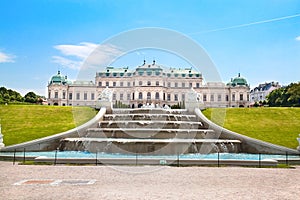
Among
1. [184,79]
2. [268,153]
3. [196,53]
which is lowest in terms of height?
[268,153]

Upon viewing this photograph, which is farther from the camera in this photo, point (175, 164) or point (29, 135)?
point (29, 135)

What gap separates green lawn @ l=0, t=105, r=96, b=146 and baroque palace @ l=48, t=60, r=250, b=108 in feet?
231

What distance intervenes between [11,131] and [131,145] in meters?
10.7

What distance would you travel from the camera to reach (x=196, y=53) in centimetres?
1306

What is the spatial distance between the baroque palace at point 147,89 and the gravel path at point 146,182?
294 ft

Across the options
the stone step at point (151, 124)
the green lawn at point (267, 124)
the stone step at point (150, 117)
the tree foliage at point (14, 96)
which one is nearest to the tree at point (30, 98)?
the tree foliage at point (14, 96)

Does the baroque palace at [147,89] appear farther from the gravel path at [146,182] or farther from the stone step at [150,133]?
the gravel path at [146,182]

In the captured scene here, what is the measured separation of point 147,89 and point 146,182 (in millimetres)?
93231

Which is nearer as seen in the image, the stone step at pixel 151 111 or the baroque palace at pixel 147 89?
the stone step at pixel 151 111

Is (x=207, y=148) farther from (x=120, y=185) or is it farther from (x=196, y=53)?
(x=120, y=185)

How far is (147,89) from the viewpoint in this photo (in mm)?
103312

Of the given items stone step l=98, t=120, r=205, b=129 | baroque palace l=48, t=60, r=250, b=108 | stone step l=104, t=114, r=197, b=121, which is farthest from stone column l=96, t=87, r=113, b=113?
baroque palace l=48, t=60, r=250, b=108

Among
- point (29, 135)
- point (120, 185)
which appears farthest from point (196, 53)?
point (29, 135)

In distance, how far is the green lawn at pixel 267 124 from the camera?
2266cm
